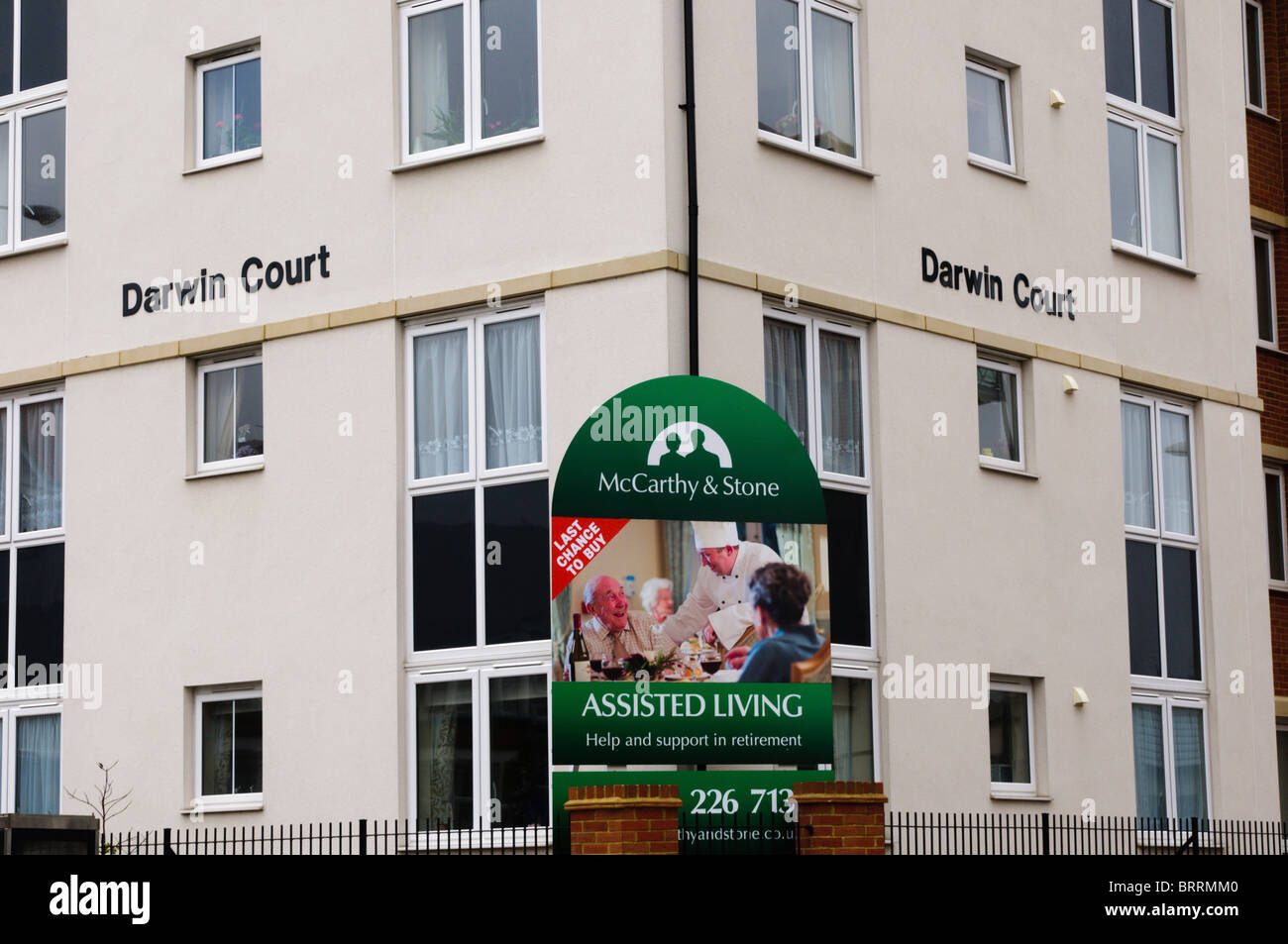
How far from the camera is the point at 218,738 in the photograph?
19.8 meters

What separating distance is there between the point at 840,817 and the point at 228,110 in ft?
29.9

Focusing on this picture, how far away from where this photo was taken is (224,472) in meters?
19.9

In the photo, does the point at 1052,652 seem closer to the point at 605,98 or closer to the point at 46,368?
the point at 605,98

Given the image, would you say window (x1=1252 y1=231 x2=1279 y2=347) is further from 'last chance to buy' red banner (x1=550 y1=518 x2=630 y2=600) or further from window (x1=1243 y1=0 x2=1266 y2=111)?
'last chance to buy' red banner (x1=550 y1=518 x2=630 y2=600)

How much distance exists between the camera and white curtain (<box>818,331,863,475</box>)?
63.5 ft

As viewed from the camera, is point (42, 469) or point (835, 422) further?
point (42, 469)

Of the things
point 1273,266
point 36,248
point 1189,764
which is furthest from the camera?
point 1273,266

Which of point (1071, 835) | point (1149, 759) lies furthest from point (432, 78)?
point (1149, 759)

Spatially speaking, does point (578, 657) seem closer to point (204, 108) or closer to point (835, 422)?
point (835, 422)

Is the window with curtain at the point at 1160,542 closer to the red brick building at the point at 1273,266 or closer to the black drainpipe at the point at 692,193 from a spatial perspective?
the red brick building at the point at 1273,266

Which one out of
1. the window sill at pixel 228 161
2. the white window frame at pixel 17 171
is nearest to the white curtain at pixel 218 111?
the window sill at pixel 228 161

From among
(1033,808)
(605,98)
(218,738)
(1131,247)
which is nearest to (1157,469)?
(1131,247)

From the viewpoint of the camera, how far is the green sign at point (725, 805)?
16.3 metres

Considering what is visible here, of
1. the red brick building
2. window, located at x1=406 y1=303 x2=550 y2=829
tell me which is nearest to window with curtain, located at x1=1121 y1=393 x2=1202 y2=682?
the red brick building
